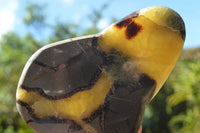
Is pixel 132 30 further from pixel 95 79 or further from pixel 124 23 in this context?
pixel 95 79

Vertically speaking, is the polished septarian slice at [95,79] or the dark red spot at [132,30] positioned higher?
the dark red spot at [132,30]

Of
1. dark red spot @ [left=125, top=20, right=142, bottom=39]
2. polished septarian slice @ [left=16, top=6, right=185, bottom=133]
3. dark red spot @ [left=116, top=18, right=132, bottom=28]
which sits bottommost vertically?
polished septarian slice @ [left=16, top=6, right=185, bottom=133]

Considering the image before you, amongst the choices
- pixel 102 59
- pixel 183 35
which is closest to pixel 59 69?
pixel 102 59

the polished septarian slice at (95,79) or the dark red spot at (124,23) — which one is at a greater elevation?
the dark red spot at (124,23)

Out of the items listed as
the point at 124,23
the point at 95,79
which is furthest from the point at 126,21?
the point at 95,79

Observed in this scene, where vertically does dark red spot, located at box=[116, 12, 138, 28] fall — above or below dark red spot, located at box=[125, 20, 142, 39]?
above

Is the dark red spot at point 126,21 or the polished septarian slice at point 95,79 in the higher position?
the dark red spot at point 126,21

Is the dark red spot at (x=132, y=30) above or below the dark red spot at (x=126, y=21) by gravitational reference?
below

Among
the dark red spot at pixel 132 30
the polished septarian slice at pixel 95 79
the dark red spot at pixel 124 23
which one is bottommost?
the polished septarian slice at pixel 95 79

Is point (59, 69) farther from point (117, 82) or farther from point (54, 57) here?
point (117, 82)
